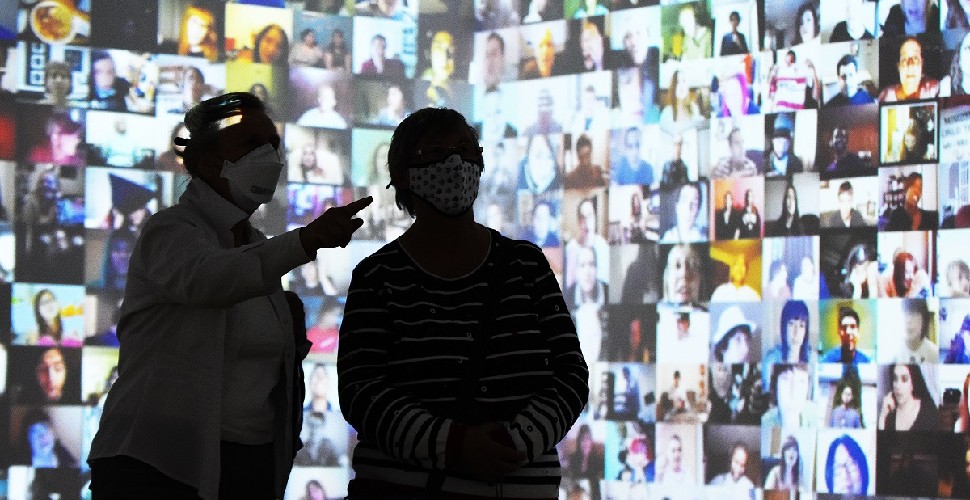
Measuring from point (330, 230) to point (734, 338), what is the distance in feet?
12.2

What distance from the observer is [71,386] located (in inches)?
230

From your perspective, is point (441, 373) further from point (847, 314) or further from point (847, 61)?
point (847, 61)

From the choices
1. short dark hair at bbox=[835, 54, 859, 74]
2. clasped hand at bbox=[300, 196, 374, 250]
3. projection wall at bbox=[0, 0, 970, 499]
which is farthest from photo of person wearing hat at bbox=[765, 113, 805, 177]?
clasped hand at bbox=[300, 196, 374, 250]

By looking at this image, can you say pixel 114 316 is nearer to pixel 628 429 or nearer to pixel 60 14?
pixel 60 14

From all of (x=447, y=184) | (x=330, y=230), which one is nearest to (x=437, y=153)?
(x=447, y=184)

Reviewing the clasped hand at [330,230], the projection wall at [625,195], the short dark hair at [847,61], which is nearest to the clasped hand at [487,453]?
the clasped hand at [330,230]

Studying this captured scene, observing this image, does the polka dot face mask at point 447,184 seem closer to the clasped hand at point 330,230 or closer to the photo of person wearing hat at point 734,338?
the clasped hand at point 330,230

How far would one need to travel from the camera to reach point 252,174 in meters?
2.52

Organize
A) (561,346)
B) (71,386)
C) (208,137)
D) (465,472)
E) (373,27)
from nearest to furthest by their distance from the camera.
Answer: (465,472)
(561,346)
(208,137)
(71,386)
(373,27)

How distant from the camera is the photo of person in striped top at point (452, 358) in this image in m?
2.20

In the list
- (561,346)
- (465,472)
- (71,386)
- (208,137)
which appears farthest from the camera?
(71,386)

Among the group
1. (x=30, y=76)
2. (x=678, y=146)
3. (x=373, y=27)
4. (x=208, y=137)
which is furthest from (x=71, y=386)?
(x=208, y=137)

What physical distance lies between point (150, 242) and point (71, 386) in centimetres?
367

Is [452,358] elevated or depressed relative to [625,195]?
depressed
